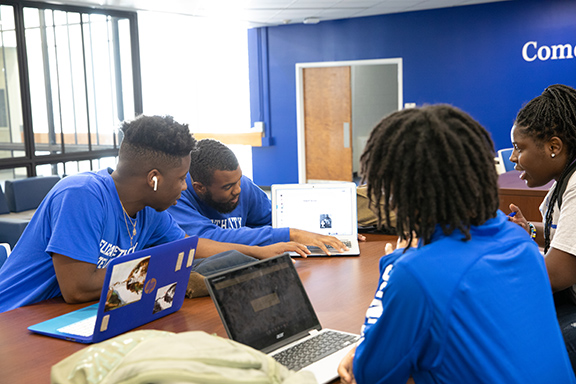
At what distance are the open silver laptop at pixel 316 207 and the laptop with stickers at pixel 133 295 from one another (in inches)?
36.4

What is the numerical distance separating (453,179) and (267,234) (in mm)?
1431

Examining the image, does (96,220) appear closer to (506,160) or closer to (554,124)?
(554,124)

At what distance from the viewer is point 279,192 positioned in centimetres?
252

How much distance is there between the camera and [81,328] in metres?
1.53

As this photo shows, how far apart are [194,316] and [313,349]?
0.43 metres

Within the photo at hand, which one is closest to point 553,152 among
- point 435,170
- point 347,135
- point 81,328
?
point 435,170

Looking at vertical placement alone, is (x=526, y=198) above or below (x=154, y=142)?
below

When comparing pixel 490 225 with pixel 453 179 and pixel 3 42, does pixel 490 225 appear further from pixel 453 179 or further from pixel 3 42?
pixel 3 42

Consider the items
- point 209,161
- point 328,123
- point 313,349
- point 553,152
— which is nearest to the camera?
point 313,349

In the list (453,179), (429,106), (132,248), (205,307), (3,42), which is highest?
(3,42)

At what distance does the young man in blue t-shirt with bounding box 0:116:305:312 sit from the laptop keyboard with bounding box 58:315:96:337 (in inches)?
6.5

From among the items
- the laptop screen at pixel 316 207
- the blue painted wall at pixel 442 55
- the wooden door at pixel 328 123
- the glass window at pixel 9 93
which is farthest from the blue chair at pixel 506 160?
the glass window at pixel 9 93

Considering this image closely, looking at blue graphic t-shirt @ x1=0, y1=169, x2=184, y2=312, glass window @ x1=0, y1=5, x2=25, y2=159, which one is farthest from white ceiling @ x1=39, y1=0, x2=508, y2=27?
blue graphic t-shirt @ x1=0, y1=169, x2=184, y2=312

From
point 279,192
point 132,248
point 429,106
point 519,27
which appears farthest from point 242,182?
point 519,27
